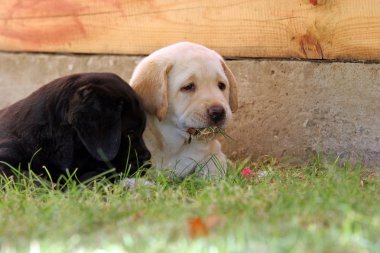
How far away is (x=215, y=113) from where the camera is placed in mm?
5363

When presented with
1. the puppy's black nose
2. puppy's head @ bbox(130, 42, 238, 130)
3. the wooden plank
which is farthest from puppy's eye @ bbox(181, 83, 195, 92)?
the wooden plank

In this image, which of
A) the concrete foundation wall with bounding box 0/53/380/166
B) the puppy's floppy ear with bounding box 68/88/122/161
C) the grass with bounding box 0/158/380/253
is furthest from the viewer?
the concrete foundation wall with bounding box 0/53/380/166

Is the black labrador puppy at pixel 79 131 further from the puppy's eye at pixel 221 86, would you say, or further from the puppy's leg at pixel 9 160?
the puppy's eye at pixel 221 86

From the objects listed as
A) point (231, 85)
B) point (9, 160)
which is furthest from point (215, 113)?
point (9, 160)

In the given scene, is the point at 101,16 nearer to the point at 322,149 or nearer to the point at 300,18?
the point at 300,18

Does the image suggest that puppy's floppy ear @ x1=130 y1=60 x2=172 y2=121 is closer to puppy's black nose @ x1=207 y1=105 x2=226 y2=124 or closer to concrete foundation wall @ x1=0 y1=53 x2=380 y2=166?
puppy's black nose @ x1=207 y1=105 x2=226 y2=124

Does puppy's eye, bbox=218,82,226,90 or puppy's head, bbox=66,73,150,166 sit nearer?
puppy's head, bbox=66,73,150,166

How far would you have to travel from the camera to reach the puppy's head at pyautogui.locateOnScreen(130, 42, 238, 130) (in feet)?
17.9

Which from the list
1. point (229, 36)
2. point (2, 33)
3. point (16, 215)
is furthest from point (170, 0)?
point (16, 215)

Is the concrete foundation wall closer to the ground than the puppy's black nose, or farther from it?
closer to the ground

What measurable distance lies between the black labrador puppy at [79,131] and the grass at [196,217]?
29 cm

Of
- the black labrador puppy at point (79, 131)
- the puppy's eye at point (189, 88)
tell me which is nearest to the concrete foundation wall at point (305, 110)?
the puppy's eye at point (189, 88)

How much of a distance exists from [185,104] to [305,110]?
116 cm

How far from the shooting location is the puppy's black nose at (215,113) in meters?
5.36
